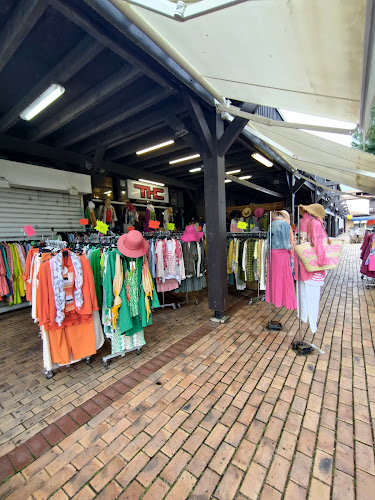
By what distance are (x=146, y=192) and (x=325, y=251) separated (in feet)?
21.5

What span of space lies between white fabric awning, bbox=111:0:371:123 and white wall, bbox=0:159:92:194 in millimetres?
4599

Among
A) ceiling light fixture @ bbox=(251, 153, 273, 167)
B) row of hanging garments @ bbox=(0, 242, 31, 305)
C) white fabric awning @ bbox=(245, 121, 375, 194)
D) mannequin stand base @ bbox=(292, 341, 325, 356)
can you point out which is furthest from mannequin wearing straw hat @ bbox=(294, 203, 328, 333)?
row of hanging garments @ bbox=(0, 242, 31, 305)

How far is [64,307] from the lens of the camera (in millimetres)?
2439

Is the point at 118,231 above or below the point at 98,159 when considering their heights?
below

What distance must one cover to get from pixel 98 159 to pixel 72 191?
3.68 feet

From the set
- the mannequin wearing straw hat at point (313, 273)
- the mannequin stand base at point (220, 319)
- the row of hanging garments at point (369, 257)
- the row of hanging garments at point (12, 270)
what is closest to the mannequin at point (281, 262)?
the mannequin wearing straw hat at point (313, 273)

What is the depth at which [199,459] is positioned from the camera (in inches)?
61.8

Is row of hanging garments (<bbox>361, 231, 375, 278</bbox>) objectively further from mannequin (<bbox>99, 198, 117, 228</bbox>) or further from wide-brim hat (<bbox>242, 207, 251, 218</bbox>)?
mannequin (<bbox>99, 198, 117, 228</bbox>)

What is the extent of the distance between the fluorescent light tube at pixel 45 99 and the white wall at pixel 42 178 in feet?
5.72

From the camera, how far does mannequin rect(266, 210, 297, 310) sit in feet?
10.6

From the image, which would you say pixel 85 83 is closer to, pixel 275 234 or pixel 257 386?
pixel 275 234

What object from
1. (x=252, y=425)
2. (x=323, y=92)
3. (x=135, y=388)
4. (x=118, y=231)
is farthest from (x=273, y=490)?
(x=118, y=231)

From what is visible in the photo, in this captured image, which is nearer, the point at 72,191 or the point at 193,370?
the point at 193,370

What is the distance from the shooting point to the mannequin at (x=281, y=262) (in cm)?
324
